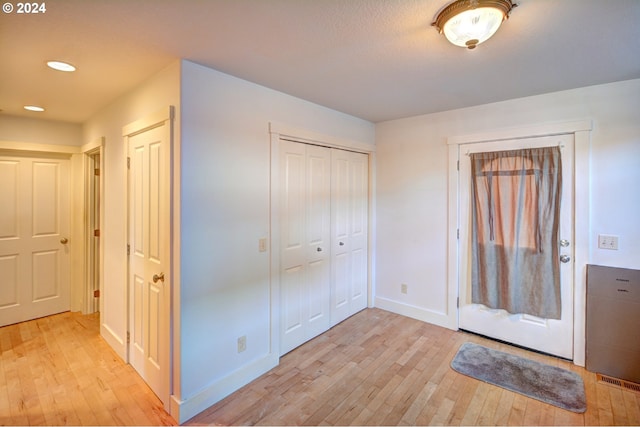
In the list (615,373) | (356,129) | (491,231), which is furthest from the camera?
(356,129)

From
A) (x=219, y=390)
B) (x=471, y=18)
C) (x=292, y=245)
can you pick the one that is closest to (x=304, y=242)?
(x=292, y=245)

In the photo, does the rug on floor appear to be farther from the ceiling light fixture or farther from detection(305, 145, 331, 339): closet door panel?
the ceiling light fixture

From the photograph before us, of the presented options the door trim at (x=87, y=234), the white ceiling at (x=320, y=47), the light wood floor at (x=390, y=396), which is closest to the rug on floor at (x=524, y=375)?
the light wood floor at (x=390, y=396)

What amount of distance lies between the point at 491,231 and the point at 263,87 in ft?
8.33

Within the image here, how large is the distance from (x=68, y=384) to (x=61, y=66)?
239 centimetres

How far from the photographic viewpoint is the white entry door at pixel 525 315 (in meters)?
2.62

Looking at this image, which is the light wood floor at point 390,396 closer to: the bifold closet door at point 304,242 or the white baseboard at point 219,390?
the white baseboard at point 219,390

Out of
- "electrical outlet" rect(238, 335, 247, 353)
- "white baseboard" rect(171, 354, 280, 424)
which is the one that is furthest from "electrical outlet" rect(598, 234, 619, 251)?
"electrical outlet" rect(238, 335, 247, 353)

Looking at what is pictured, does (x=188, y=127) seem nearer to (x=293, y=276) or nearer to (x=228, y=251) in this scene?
(x=228, y=251)

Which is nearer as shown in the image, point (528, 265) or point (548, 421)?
point (548, 421)

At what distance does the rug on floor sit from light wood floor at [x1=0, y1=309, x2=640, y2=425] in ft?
0.23

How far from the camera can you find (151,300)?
2285 millimetres

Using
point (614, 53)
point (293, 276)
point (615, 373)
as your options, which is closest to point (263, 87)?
point (293, 276)

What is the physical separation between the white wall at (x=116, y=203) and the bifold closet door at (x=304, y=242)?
120 centimetres
